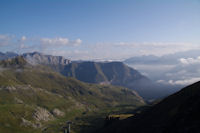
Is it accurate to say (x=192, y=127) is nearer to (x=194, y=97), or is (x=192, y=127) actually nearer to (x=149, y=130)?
(x=194, y=97)

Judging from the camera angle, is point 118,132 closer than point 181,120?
No

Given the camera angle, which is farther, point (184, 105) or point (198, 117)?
point (184, 105)

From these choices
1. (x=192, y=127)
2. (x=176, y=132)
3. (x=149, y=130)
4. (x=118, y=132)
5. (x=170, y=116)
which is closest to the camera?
(x=192, y=127)

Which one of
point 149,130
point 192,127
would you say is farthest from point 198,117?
point 149,130

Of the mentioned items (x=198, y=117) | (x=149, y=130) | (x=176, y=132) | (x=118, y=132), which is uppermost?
(x=198, y=117)

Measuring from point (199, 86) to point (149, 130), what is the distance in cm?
3455

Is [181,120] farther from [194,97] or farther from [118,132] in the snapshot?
[118,132]

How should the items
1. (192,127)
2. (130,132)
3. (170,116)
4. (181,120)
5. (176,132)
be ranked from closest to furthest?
1. (192,127)
2. (176,132)
3. (181,120)
4. (170,116)
5. (130,132)

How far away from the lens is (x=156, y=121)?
9288 cm

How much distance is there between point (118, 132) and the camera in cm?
12088

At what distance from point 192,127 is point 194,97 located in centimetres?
2166

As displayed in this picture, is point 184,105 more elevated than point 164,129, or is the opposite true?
point 184,105

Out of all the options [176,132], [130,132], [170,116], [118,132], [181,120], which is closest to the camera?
[176,132]

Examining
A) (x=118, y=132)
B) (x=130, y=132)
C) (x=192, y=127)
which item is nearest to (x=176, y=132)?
(x=192, y=127)
